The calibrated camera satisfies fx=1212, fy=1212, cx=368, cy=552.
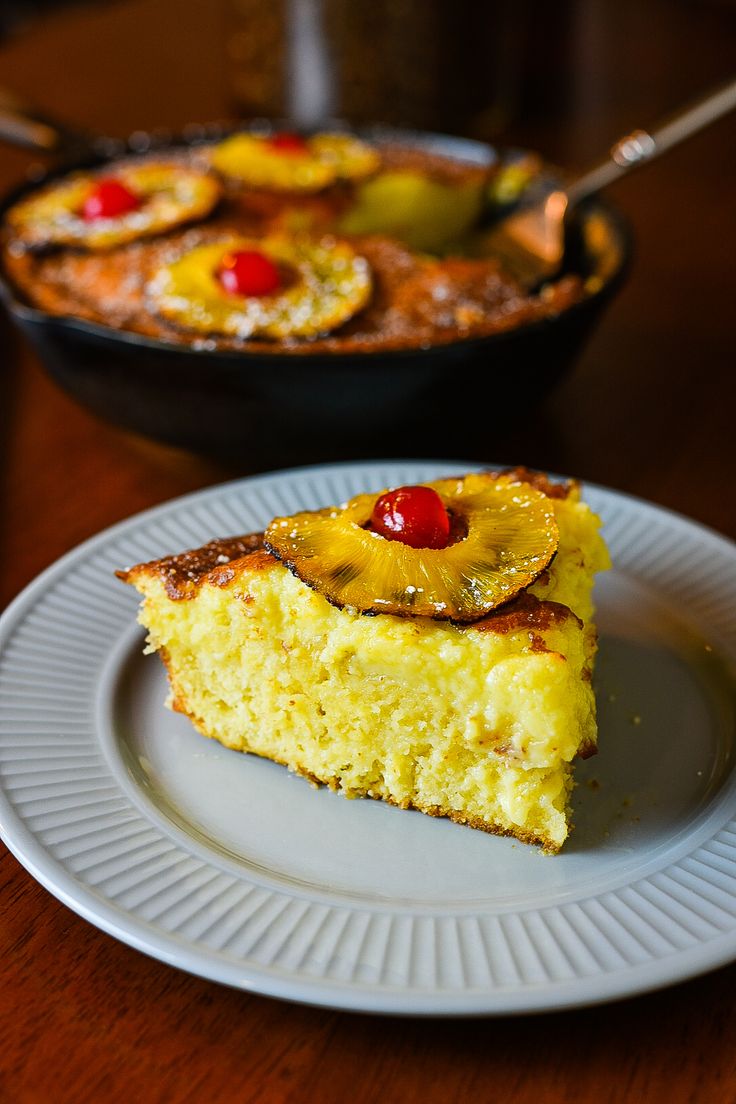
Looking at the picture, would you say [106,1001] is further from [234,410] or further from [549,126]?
[549,126]

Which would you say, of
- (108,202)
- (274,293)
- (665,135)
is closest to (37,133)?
(108,202)

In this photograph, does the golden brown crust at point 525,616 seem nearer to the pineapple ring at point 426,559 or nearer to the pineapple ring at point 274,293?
the pineapple ring at point 426,559

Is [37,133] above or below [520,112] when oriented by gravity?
below

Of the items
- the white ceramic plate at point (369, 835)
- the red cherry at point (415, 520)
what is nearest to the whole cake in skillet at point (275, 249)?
the white ceramic plate at point (369, 835)

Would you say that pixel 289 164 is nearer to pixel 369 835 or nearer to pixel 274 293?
pixel 274 293

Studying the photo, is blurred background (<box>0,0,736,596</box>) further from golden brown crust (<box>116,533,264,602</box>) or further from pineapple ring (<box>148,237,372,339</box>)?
golden brown crust (<box>116,533,264,602</box>)

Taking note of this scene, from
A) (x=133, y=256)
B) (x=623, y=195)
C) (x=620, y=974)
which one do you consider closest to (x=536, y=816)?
(x=620, y=974)
